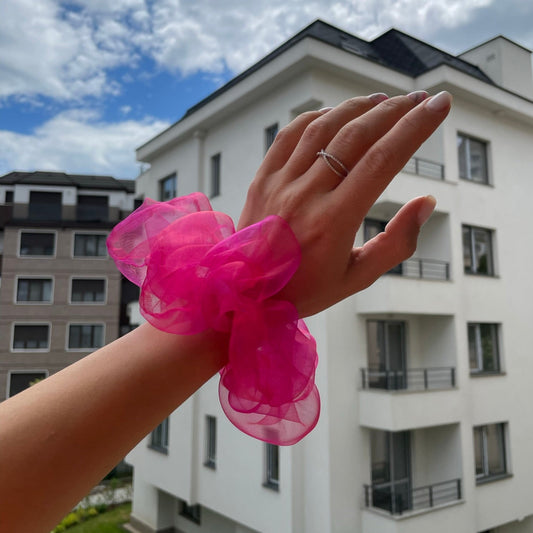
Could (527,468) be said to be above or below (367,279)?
below

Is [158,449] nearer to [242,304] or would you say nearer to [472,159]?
[472,159]

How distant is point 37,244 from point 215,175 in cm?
176

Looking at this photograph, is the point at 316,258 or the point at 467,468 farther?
the point at 467,468

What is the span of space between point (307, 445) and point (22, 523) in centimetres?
335

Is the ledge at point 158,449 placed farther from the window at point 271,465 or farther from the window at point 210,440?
the window at point 271,465

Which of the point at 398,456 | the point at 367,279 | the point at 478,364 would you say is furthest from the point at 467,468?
the point at 367,279

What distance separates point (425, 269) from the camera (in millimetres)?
4027

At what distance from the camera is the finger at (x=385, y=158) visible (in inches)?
13.8

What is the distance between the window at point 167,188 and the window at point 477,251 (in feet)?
9.67

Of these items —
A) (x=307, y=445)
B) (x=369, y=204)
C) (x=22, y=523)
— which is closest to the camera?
(x=22, y=523)

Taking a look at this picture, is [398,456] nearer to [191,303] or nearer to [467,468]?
[467,468]

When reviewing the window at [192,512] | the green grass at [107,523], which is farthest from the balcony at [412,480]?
→ the green grass at [107,523]

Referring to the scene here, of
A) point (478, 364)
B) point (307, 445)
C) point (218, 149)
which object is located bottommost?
point (307, 445)

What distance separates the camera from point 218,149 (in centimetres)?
445
